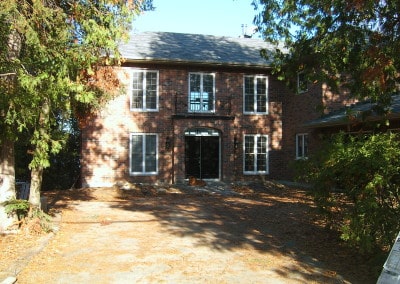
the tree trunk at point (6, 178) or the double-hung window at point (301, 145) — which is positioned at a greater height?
the double-hung window at point (301, 145)

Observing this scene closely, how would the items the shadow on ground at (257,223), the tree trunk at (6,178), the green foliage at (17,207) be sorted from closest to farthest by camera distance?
the shadow on ground at (257,223)
the green foliage at (17,207)
the tree trunk at (6,178)

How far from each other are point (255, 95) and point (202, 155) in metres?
3.98

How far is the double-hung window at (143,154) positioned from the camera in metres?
19.2

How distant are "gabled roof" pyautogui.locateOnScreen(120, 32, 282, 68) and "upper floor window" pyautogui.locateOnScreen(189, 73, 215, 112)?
842 mm

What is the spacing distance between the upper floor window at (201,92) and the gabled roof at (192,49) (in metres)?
0.84

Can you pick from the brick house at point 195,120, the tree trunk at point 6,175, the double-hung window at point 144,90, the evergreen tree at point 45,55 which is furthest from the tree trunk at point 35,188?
the double-hung window at point 144,90

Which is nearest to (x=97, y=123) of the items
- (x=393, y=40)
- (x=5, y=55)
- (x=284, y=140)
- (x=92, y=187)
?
(x=92, y=187)

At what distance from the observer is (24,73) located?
22.0 ft

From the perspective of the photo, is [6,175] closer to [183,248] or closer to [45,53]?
[45,53]

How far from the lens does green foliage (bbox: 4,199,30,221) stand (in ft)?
27.6

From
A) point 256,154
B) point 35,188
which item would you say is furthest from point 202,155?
point 35,188

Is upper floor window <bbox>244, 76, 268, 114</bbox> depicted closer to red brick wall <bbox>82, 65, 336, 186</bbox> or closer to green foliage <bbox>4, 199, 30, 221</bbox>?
red brick wall <bbox>82, 65, 336, 186</bbox>

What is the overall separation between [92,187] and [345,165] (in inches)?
549

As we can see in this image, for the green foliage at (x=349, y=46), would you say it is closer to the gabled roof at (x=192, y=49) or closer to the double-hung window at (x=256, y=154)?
the gabled roof at (x=192, y=49)
